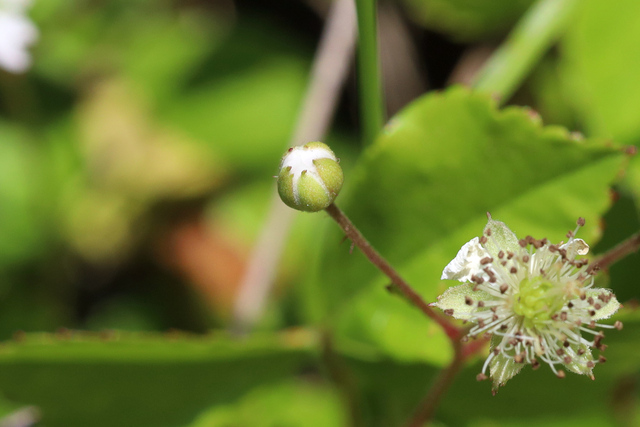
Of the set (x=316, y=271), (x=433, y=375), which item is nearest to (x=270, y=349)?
(x=316, y=271)

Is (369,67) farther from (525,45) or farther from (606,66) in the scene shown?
(606,66)

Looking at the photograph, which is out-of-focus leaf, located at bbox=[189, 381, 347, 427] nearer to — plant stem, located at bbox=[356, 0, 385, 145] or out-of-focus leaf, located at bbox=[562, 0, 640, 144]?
plant stem, located at bbox=[356, 0, 385, 145]

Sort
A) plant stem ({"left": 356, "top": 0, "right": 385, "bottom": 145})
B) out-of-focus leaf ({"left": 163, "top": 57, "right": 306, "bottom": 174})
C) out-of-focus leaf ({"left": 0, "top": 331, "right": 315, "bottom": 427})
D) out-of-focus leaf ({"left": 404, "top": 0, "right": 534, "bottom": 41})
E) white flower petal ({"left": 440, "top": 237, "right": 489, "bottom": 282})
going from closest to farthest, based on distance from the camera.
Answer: white flower petal ({"left": 440, "top": 237, "right": 489, "bottom": 282})
plant stem ({"left": 356, "top": 0, "right": 385, "bottom": 145})
out-of-focus leaf ({"left": 0, "top": 331, "right": 315, "bottom": 427})
out-of-focus leaf ({"left": 404, "top": 0, "right": 534, "bottom": 41})
out-of-focus leaf ({"left": 163, "top": 57, "right": 306, "bottom": 174})

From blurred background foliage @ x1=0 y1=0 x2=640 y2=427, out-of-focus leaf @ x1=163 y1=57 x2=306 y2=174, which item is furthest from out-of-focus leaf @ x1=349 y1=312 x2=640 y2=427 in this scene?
out-of-focus leaf @ x1=163 y1=57 x2=306 y2=174

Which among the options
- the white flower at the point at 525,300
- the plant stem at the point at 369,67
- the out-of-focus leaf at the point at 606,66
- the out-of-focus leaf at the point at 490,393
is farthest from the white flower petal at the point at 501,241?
the out-of-focus leaf at the point at 606,66

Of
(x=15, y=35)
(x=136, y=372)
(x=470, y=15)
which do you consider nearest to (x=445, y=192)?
(x=136, y=372)

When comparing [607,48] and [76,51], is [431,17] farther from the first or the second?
[76,51]
